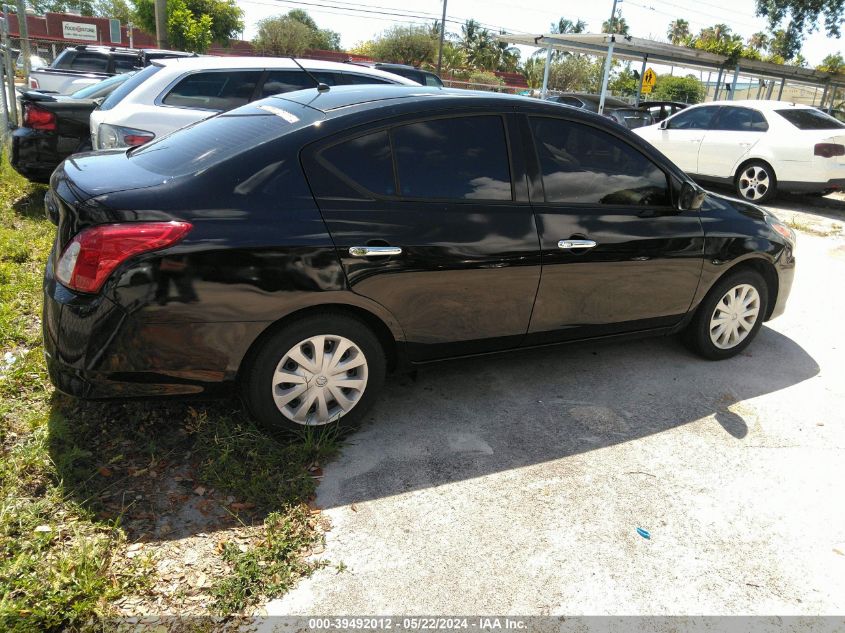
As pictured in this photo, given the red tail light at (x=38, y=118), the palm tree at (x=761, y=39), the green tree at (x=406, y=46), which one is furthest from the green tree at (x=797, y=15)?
the red tail light at (x=38, y=118)

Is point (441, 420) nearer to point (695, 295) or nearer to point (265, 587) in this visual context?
point (265, 587)

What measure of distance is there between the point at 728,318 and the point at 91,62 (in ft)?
52.4

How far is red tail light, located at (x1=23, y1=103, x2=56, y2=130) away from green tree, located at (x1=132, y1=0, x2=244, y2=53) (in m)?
34.1

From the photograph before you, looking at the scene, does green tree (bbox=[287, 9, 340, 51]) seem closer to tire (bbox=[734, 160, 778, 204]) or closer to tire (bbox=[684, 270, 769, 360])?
tire (bbox=[734, 160, 778, 204])

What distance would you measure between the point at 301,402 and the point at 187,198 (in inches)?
42.8

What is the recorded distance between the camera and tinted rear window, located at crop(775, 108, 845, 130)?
10180 mm

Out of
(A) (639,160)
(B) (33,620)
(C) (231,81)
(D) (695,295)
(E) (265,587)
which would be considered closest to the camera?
(B) (33,620)

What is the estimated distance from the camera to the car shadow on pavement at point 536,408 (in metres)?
3.27

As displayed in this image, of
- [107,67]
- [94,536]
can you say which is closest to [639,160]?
[94,536]

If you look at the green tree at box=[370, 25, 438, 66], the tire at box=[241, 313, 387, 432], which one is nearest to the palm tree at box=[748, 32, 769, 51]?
the green tree at box=[370, 25, 438, 66]

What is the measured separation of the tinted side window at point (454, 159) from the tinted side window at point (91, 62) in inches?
590

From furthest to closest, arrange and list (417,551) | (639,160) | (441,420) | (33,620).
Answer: (639,160) < (441,420) < (417,551) < (33,620)

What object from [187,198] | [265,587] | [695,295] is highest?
[187,198]

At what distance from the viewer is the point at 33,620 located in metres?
2.20
